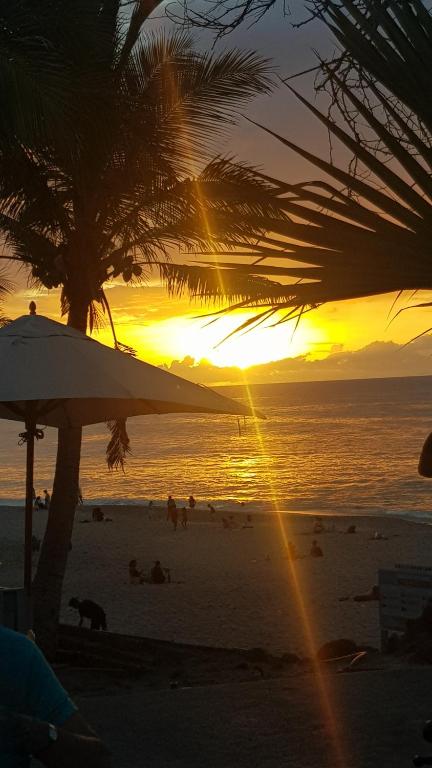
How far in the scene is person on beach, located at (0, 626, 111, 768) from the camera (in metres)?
1.59

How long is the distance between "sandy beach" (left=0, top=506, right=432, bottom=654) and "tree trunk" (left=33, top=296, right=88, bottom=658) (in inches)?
228

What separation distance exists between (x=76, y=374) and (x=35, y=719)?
4.16 meters

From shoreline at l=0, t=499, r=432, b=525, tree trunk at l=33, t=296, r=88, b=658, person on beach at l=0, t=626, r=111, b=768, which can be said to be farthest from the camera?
shoreline at l=0, t=499, r=432, b=525

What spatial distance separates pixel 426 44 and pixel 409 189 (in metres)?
0.38

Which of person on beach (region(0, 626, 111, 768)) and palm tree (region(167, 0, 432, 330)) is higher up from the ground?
palm tree (region(167, 0, 432, 330))

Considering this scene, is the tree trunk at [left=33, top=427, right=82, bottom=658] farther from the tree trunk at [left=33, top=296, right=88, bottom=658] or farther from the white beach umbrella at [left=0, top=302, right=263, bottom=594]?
the white beach umbrella at [left=0, top=302, right=263, bottom=594]

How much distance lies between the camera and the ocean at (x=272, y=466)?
50.0 m

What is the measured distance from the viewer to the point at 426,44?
6.66 ft

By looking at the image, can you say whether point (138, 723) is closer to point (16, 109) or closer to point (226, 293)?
point (226, 293)

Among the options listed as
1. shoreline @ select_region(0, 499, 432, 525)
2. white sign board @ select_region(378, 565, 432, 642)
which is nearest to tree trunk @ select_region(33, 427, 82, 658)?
white sign board @ select_region(378, 565, 432, 642)

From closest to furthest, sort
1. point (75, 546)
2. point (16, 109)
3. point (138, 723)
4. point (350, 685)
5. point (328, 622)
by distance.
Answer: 1. point (138, 723)
2. point (350, 685)
3. point (16, 109)
4. point (328, 622)
5. point (75, 546)

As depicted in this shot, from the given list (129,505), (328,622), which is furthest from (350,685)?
(129,505)

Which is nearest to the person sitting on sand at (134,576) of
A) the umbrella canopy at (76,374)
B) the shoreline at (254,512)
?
the shoreline at (254,512)

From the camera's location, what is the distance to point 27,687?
166 centimetres
